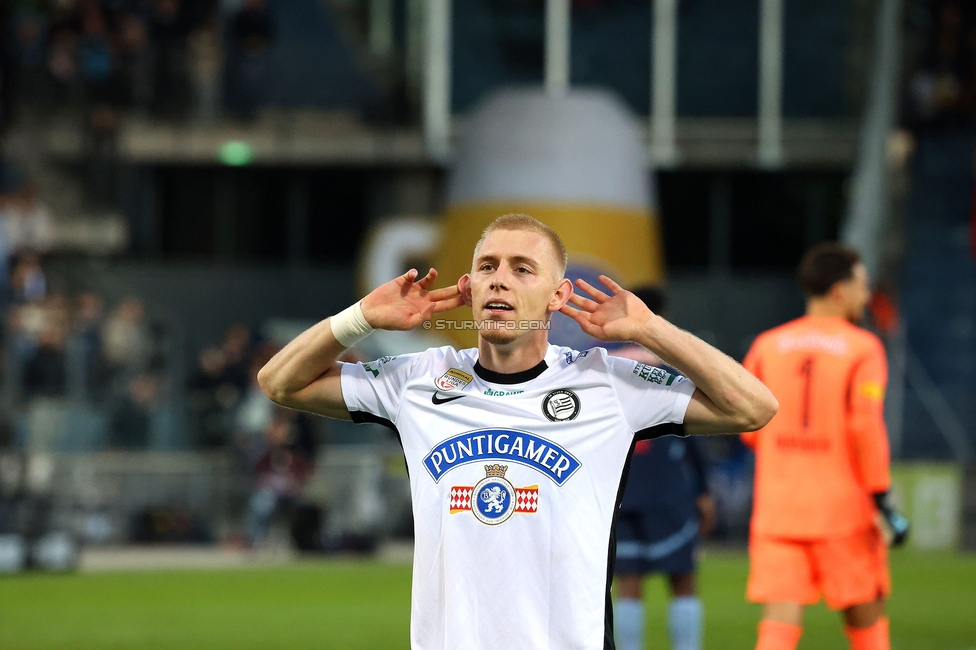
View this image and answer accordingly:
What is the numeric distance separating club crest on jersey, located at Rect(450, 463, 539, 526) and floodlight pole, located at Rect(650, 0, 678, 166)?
800 inches

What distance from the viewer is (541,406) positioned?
163 inches

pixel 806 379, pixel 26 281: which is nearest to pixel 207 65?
pixel 26 281

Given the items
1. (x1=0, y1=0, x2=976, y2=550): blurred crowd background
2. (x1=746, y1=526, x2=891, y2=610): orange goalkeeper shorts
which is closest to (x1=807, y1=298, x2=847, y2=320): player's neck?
(x1=746, y1=526, x2=891, y2=610): orange goalkeeper shorts

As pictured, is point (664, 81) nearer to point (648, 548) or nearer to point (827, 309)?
point (648, 548)

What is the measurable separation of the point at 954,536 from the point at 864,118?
7.69 meters

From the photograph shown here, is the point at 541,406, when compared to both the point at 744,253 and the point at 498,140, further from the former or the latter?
the point at 744,253

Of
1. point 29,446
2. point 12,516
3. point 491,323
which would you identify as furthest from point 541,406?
point 29,446

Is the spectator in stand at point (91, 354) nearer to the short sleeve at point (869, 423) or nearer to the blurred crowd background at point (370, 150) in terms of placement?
the blurred crowd background at point (370, 150)

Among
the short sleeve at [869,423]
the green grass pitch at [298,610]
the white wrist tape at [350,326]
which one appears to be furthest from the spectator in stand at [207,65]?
the white wrist tape at [350,326]

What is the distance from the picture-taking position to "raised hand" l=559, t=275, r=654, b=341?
4.05 m

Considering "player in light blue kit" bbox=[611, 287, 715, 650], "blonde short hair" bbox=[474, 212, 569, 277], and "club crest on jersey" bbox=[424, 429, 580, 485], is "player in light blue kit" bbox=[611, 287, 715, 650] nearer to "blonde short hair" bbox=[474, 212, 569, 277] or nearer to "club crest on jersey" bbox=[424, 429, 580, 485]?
"blonde short hair" bbox=[474, 212, 569, 277]

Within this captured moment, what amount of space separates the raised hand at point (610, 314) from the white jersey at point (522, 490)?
19 cm

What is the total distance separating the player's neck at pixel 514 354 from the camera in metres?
4.18

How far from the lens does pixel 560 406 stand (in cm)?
415
